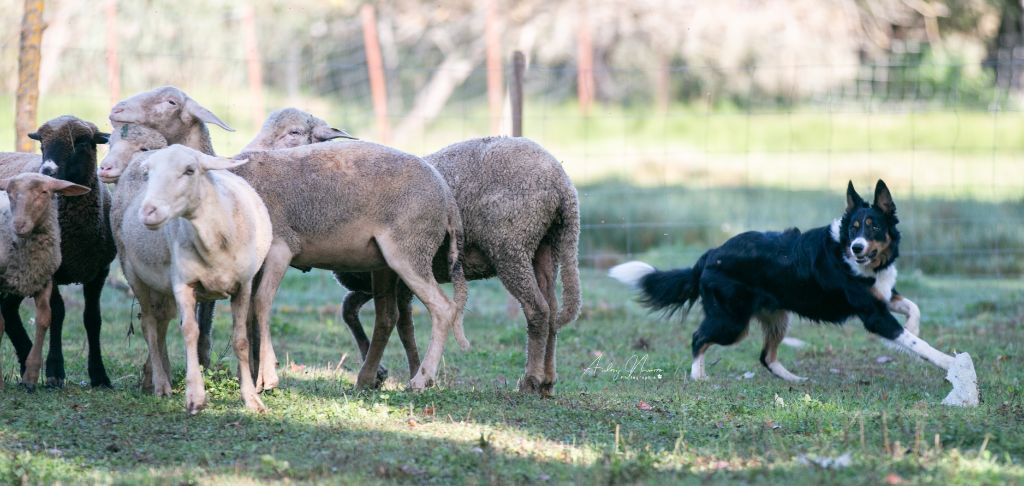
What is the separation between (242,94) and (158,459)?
16.4 metres

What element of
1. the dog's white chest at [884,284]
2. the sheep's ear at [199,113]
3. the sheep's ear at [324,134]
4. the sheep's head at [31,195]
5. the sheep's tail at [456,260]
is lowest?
the dog's white chest at [884,284]

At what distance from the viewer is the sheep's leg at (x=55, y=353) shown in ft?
24.5

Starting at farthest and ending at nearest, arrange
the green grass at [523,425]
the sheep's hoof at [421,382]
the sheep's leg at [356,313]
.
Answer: the sheep's leg at [356,313], the sheep's hoof at [421,382], the green grass at [523,425]

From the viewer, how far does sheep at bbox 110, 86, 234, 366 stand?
7.65 meters

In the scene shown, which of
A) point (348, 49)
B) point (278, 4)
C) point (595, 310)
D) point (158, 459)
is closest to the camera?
point (158, 459)

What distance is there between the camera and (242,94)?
840 inches

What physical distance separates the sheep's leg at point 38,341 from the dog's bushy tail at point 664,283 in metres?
4.31

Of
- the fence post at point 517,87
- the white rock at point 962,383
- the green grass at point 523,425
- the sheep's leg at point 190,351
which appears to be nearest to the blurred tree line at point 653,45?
the fence post at point 517,87

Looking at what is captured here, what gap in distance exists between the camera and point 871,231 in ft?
27.0

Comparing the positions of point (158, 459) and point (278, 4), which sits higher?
point (278, 4)

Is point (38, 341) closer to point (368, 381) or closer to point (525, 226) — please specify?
point (368, 381)

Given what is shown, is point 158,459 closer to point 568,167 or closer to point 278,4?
point 568,167

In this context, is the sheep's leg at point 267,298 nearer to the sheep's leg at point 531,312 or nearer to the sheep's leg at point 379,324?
the sheep's leg at point 379,324

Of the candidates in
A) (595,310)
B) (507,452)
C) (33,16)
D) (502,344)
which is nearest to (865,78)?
(595,310)
